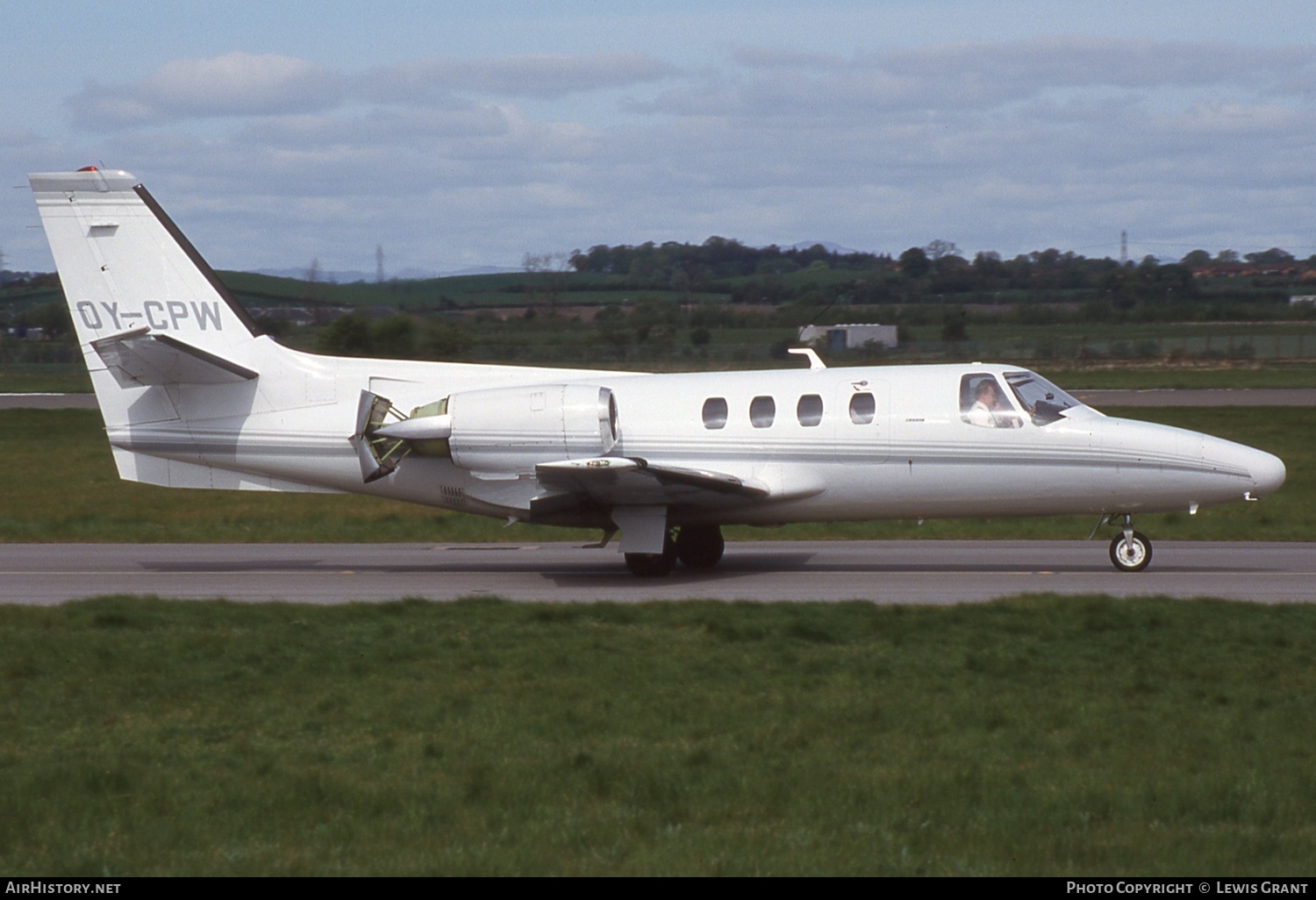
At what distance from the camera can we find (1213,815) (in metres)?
7.96

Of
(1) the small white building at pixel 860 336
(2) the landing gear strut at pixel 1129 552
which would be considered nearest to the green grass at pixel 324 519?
(2) the landing gear strut at pixel 1129 552

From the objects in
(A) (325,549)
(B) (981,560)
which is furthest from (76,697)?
(B) (981,560)

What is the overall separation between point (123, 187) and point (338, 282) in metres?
18.5

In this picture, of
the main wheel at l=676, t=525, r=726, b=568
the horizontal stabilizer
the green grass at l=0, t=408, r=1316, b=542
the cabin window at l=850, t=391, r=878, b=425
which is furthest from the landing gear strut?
the horizontal stabilizer

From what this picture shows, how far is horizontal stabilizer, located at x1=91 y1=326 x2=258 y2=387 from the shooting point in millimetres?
17578

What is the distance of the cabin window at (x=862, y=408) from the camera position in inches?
687

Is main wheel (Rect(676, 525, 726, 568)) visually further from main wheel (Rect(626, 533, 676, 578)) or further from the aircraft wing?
the aircraft wing

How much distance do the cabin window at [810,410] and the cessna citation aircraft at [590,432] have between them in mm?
24

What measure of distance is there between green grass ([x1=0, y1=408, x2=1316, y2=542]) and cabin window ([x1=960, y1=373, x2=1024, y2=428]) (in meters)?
4.78

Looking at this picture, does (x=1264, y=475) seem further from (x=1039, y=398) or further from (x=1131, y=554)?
(x=1039, y=398)

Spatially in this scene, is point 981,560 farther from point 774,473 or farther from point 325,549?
point 325,549

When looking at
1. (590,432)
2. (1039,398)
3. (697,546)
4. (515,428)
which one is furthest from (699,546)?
(1039,398)

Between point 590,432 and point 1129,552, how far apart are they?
6882 mm

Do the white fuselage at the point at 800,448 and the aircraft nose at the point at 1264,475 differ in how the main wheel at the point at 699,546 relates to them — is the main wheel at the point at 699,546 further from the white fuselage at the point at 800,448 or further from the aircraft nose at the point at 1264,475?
the aircraft nose at the point at 1264,475
